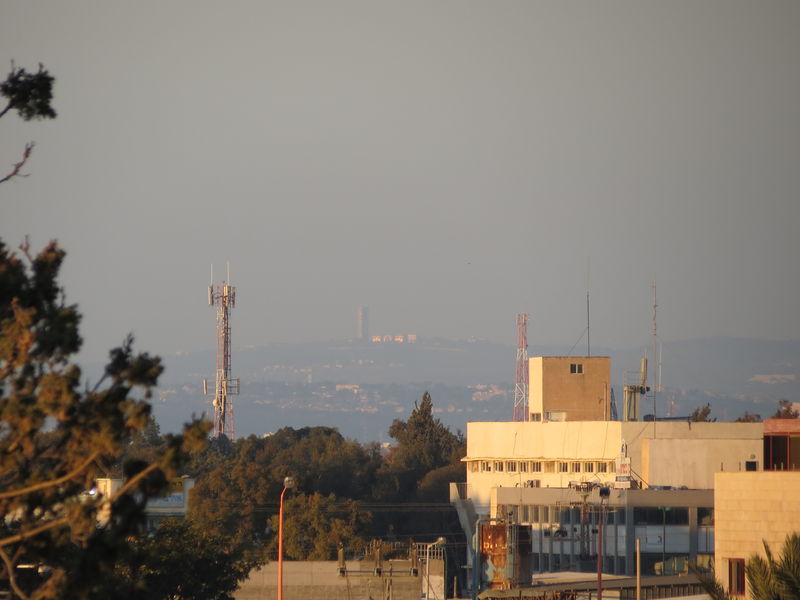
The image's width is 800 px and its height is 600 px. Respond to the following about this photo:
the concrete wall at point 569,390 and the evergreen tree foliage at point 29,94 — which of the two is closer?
the evergreen tree foliage at point 29,94

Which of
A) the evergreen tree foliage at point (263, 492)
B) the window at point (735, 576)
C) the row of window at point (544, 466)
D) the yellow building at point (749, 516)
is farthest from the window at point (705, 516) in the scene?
the window at point (735, 576)

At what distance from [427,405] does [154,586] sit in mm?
107054

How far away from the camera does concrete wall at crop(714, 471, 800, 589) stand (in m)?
46.1

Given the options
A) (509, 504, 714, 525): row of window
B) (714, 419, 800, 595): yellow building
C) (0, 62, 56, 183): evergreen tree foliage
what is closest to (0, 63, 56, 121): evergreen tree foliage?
(0, 62, 56, 183): evergreen tree foliage

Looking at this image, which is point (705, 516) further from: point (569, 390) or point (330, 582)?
point (330, 582)

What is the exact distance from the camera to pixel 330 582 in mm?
89375

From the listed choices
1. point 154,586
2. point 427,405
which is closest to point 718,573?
point 154,586

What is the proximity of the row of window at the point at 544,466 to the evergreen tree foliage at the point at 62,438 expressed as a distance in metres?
90.8

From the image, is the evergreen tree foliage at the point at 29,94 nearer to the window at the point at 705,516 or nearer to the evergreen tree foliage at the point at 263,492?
the evergreen tree foliage at the point at 263,492

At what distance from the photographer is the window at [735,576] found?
47072 millimetres

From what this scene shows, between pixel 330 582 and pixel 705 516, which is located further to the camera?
pixel 705 516

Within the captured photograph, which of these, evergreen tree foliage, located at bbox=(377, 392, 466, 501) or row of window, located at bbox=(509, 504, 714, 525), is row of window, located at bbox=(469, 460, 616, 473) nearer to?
row of window, located at bbox=(509, 504, 714, 525)

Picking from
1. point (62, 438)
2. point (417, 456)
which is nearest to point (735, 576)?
point (62, 438)

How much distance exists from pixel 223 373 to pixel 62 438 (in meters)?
142
